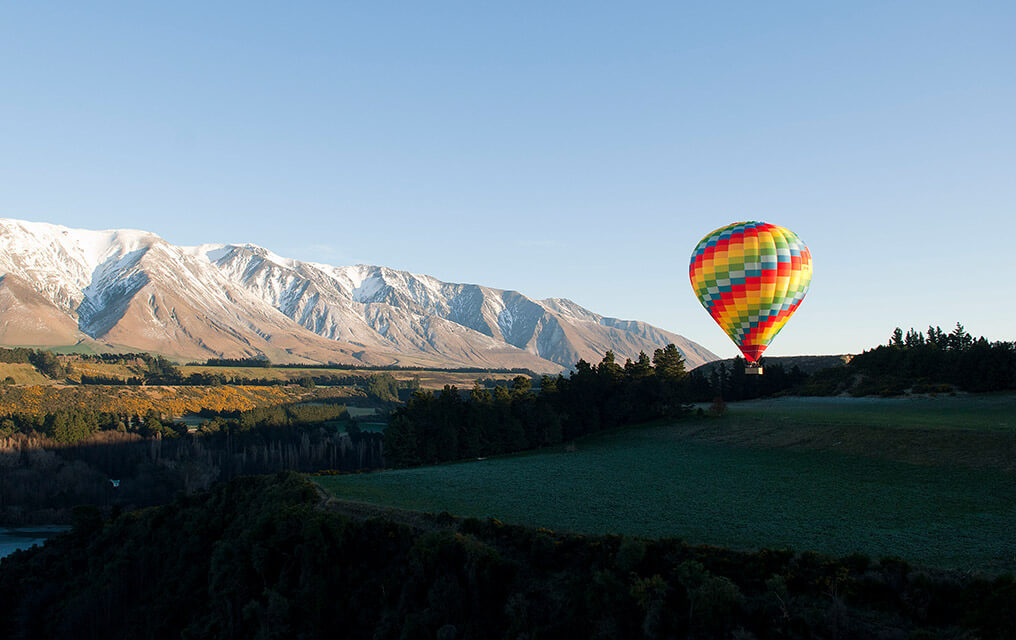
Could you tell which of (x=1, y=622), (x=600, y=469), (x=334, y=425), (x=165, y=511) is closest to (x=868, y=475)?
(x=600, y=469)

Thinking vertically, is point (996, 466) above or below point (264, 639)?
above

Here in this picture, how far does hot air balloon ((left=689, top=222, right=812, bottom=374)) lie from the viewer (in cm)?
7250

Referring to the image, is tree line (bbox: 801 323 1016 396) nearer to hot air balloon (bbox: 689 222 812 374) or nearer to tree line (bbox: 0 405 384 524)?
hot air balloon (bbox: 689 222 812 374)

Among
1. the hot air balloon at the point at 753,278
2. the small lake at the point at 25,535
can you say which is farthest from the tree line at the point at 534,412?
the small lake at the point at 25,535

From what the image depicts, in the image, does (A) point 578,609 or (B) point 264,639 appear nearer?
(A) point 578,609

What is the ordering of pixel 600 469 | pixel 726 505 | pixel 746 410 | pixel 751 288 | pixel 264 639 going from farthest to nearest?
pixel 746 410, pixel 751 288, pixel 600 469, pixel 726 505, pixel 264 639

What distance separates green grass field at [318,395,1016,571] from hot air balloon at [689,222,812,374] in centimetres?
972

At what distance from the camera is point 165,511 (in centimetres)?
6019

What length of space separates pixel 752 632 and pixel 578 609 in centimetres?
696

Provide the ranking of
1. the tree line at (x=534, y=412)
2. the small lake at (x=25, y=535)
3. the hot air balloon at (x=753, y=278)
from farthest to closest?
1. the small lake at (x=25, y=535)
2. the tree line at (x=534, y=412)
3. the hot air balloon at (x=753, y=278)

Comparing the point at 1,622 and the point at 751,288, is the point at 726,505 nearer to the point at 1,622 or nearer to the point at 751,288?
the point at 751,288

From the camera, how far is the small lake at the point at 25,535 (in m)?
110

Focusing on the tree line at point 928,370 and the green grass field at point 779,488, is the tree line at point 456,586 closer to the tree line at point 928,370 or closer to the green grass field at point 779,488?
the green grass field at point 779,488

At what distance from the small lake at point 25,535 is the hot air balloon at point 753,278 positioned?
109 meters
